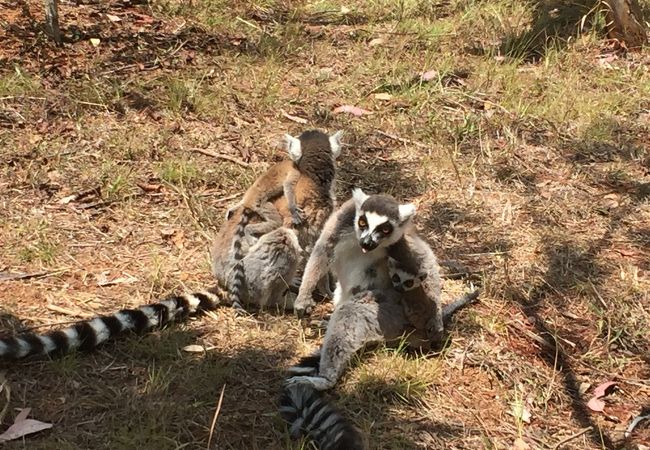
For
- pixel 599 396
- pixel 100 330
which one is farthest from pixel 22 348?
pixel 599 396

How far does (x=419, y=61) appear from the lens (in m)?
7.43

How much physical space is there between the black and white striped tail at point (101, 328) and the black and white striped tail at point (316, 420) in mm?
872

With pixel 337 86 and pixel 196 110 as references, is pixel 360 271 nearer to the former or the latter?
pixel 196 110

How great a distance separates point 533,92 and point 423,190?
6.87 feet

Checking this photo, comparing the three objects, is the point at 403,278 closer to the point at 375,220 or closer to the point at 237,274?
the point at 375,220

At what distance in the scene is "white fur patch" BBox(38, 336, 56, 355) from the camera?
3.52 metres

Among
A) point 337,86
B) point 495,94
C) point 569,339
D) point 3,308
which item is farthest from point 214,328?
point 495,94

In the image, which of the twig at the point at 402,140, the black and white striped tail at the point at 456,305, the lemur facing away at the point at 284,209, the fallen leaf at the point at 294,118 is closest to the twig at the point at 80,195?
the lemur facing away at the point at 284,209

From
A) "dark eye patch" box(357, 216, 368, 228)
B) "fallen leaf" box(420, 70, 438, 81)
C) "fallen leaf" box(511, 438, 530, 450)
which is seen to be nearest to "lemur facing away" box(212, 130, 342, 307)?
"dark eye patch" box(357, 216, 368, 228)

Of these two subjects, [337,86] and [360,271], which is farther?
[337,86]

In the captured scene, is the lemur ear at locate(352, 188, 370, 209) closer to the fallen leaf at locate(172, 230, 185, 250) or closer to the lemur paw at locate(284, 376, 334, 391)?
the lemur paw at locate(284, 376, 334, 391)

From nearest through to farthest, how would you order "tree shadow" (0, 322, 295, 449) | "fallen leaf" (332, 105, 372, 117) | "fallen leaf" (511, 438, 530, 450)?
1. "tree shadow" (0, 322, 295, 449)
2. "fallen leaf" (511, 438, 530, 450)
3. "fallen leaf" (332, 105, 372, 117)

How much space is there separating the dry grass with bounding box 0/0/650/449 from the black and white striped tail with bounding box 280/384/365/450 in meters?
0.09

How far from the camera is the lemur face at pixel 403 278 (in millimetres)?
3752
